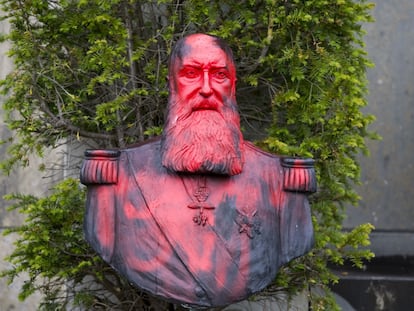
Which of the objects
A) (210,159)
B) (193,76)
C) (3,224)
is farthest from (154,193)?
(3,224)

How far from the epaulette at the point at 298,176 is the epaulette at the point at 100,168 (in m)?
0.72

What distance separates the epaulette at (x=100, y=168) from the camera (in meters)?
2.62

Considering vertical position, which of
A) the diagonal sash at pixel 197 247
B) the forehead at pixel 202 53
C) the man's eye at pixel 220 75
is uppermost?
the forehead at pixel 202 53

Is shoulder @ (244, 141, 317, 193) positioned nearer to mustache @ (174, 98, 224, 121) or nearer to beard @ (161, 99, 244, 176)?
beard @ (161, 99, 244, 176)

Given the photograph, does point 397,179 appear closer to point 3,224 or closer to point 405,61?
point 405,61

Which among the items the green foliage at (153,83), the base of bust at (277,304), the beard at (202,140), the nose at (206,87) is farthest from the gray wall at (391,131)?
the nose at (206,87)

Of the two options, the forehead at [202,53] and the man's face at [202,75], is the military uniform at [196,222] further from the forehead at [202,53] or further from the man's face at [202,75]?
the forehead at [202,53]

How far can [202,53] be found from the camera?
8.60ft

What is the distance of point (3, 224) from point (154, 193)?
2495mm

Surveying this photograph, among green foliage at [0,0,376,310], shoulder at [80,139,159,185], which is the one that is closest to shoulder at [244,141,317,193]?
shoulder at [80,139,159,185]

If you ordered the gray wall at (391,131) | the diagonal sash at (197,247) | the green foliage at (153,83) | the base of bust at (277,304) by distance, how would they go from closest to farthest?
the diagonal sash at (197,247) → the green foliage at (153,83) → the base of bust at (277,304) → the gray wall at (391,131)

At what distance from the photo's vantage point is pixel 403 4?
16.8 ft

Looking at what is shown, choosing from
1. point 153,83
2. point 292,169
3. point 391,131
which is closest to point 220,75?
point 292,169

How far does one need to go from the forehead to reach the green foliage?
3.07 feet
